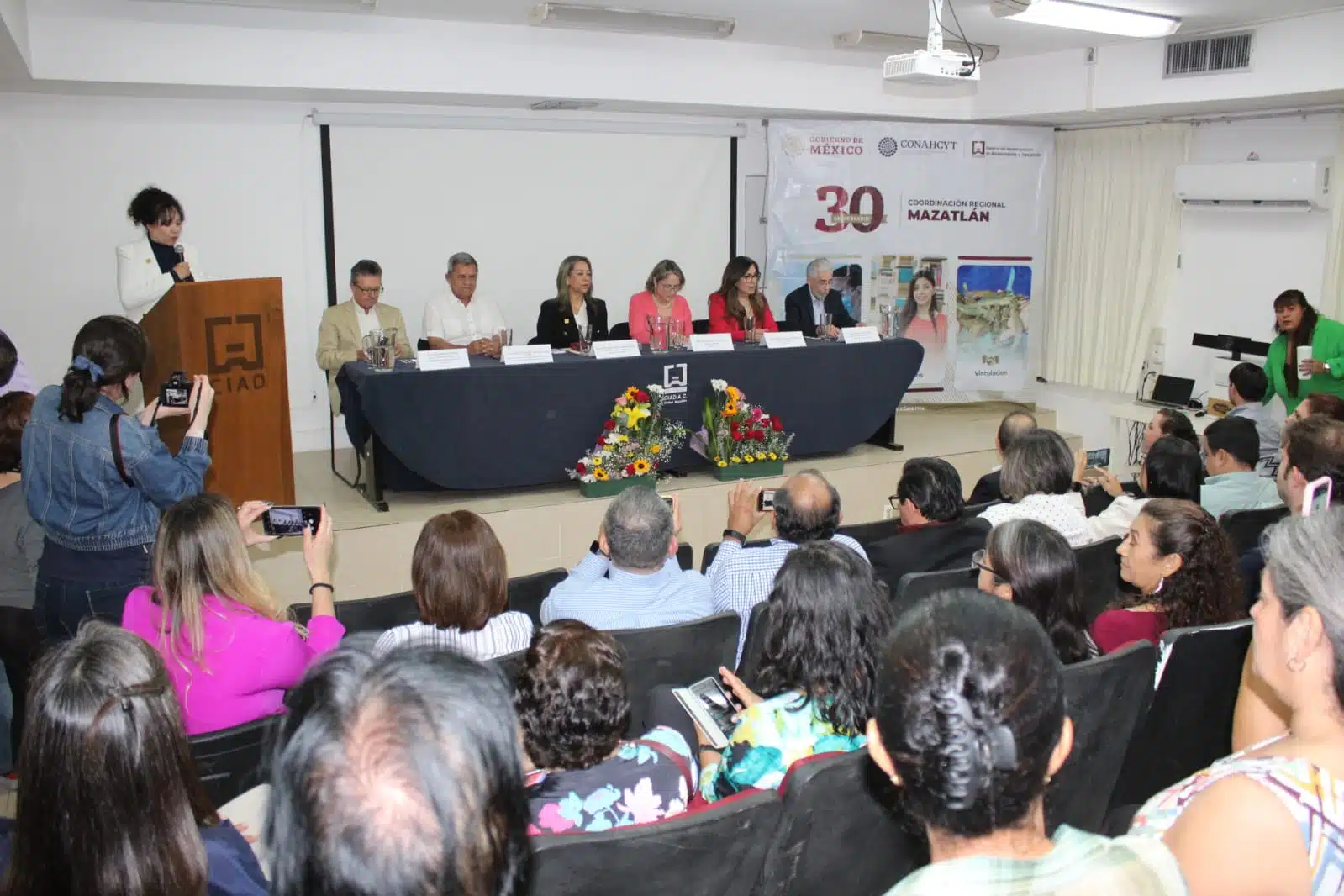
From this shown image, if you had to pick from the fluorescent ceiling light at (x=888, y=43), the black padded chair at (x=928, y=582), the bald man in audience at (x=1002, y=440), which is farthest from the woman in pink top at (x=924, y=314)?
the black padded chair at (x=928, y=582)

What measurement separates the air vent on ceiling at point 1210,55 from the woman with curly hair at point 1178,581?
4419 mm

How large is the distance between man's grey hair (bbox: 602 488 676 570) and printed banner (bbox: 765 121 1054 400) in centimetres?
482

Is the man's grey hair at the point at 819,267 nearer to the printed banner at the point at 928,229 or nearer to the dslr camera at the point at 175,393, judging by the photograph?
the printed banner at the point at 928,229

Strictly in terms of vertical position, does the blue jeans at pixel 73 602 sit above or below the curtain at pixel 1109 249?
below

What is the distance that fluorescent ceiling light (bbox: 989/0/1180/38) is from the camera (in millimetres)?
5160

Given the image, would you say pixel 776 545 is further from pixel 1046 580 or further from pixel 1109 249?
pixel 1109 249

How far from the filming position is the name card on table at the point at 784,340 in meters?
5.83

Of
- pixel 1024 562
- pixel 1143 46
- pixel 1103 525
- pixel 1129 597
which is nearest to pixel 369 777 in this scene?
pixel 1024 562

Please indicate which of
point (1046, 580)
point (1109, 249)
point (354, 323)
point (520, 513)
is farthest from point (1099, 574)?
point (1109, 249)

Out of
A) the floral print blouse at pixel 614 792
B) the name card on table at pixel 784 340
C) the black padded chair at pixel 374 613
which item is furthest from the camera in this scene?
the name card on table at pixel 784 340

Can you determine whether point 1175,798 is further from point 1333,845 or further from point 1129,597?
point 1129,597

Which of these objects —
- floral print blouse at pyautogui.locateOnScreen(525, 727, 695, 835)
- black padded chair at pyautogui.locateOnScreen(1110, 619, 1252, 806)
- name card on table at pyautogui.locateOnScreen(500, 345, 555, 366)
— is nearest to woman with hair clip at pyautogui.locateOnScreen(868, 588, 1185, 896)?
floral print blouse at pyautogui.locateOnScreen(525, 727, 695, 835)

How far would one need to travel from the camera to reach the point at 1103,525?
11.5 ft

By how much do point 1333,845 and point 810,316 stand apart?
5310 mm
